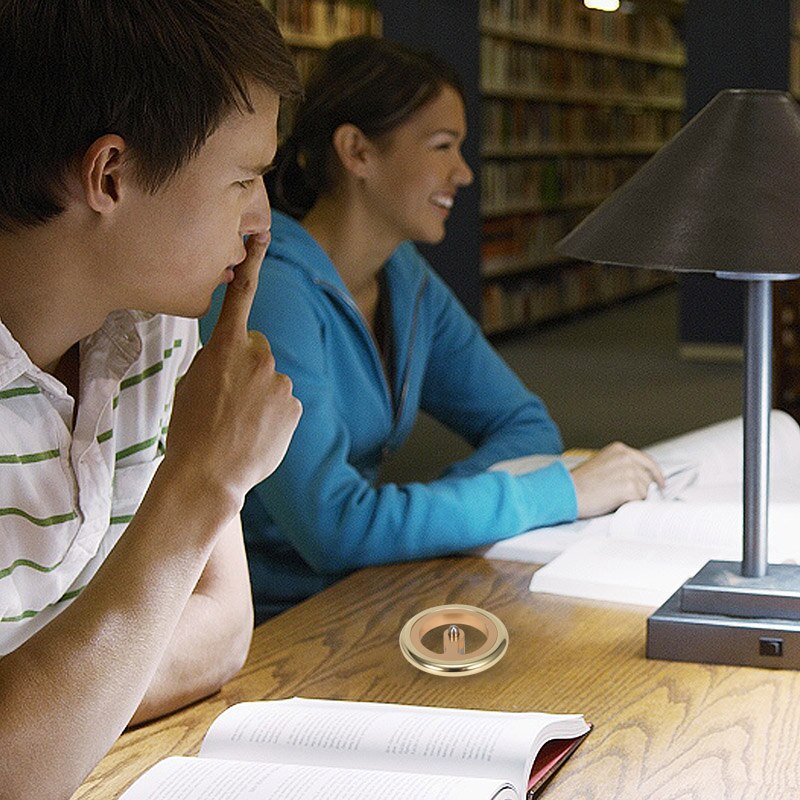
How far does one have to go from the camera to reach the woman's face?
7.03 ft

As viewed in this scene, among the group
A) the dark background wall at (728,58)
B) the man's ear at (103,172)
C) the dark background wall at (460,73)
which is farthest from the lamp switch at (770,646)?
the dark background wall at (728,58)

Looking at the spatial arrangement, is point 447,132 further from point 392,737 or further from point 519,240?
point 519,240

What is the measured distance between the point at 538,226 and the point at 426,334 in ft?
19.6

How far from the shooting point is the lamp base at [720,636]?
49.0 inches

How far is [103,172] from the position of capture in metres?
1.05

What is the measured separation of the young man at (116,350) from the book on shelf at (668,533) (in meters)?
0.42

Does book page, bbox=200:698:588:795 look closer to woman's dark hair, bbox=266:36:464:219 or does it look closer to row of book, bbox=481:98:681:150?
woman's dark hair, bbox=266:36:464:219

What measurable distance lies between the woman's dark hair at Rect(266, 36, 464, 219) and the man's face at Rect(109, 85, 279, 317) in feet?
3.28

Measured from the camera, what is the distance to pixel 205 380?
114 cm

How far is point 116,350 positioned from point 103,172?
0.70 feet

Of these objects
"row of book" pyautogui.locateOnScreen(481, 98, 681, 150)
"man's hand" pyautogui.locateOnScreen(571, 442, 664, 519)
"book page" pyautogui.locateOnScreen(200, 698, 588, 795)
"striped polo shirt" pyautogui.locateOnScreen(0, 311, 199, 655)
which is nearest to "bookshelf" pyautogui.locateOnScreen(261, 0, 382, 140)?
"row of book" pyautogui.locateOnScreen(481, 98, 681, 150)

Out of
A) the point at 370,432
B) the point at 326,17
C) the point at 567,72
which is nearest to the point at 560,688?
the point at 370,432

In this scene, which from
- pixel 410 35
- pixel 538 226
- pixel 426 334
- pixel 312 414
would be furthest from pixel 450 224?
pixel 312 414

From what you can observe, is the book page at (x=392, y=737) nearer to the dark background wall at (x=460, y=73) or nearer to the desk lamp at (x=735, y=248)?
the desk lamp at (x=735, y=248)
